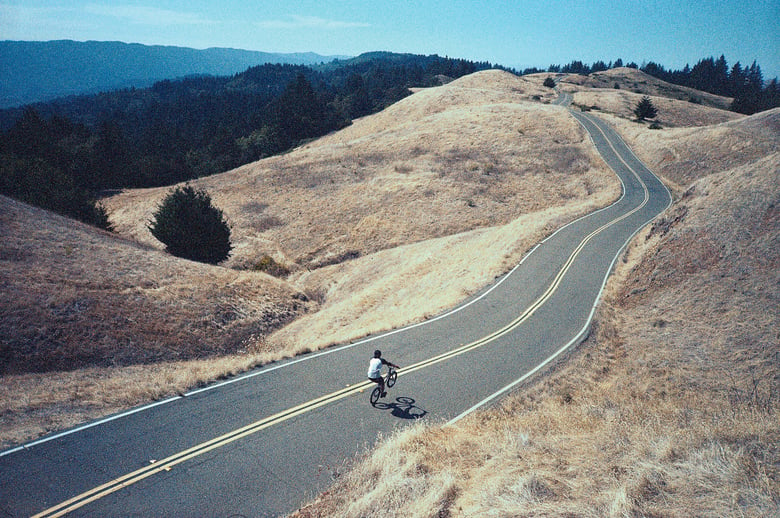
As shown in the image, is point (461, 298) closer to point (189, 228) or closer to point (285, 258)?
point (285, 258)

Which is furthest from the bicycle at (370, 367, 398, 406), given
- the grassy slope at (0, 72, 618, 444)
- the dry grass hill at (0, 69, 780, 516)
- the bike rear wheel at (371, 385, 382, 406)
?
the grassy slope at (0, 72, 618, 444)

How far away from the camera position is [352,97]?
115875mm

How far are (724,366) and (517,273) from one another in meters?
11.3

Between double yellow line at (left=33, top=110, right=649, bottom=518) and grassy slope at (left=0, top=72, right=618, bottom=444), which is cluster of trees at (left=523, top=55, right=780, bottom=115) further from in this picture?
double yellow line at (left=33, top=110, right=649, bottom=518)

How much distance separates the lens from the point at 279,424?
11016 millimetres

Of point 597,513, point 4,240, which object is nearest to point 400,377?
point 597,513

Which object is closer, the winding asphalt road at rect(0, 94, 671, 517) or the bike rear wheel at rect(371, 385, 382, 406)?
the winding asphalt road at rect(0, 94, 671, 517)

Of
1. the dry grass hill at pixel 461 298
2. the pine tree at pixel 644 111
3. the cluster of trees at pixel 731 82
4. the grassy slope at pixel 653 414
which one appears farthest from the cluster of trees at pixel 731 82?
the grassy slope at pixel 653 414

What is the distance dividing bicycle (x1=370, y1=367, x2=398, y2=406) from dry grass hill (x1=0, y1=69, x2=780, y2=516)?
2269 millimetres

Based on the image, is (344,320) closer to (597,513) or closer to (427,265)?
(427,265)

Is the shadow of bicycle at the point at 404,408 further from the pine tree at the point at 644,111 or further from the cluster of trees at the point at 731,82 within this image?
the cluster of trees at the point at 731,82

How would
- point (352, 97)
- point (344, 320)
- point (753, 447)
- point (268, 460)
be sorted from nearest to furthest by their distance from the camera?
point (753, 447) → point (268, 460) → point (344, 320) → point (352, 97)

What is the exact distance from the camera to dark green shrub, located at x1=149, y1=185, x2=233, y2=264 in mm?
30766

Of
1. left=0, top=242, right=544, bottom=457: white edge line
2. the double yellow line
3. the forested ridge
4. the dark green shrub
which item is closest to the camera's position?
the double yellow line
